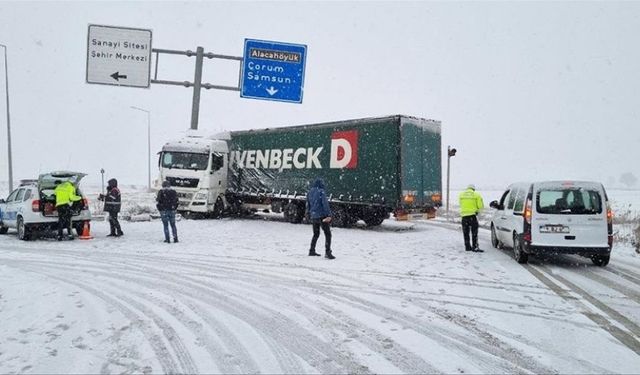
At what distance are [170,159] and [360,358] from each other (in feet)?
55.8

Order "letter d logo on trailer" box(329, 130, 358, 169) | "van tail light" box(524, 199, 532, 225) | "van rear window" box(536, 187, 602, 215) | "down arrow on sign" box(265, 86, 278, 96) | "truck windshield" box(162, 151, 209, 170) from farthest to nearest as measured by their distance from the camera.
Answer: "truck windshield" box(162, 151, 209, 170) → "down arrow on sign" box(265, 86, 278, 96) → "letter d logo on trailer" box(329, 130, 358, 169) → "van tail light" box(524, 199, 532, 225) → "van rear window" box(536, 187, 602, 215)

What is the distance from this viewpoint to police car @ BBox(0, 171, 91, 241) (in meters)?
13.5

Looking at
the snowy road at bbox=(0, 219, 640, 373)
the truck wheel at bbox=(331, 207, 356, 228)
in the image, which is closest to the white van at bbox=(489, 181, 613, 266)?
the snowy road at bbox=(0, 219, 640, 373)

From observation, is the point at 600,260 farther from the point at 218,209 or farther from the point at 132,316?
the point at 218,209

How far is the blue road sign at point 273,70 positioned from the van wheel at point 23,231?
7.79m

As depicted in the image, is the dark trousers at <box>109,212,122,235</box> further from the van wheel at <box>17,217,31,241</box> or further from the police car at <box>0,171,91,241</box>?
the van wheel at <box>17,217,31,241</box>

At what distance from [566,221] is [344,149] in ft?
29.3

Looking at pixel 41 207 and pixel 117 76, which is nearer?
pixel 41 207

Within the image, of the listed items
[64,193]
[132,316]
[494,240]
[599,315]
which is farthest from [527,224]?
[64,193]

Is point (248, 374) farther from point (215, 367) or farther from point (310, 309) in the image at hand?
point (310, 309)

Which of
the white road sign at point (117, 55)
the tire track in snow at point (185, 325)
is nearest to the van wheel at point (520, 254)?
the tire track in snow at point (185, 325)

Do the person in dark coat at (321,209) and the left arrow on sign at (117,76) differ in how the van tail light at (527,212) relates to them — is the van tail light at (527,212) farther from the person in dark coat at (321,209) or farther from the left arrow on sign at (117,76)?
the left arrow on sign at (117,76)

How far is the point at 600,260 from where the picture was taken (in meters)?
10.0

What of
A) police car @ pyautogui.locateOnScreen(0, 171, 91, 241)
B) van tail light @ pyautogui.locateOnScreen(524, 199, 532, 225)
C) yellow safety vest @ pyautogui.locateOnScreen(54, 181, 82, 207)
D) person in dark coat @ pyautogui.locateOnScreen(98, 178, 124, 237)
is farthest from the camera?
person in dark coat @ pyautogui.locateOnScreen(98, 178, 124, 237)
